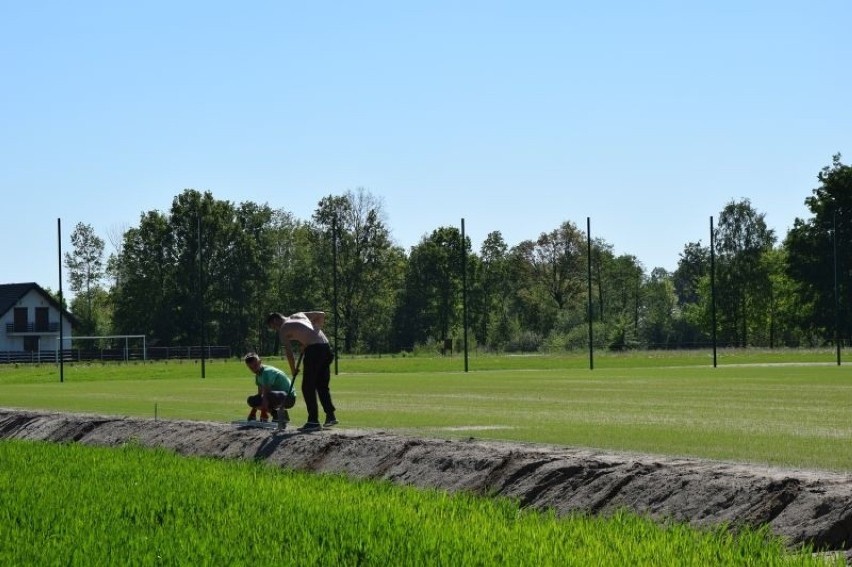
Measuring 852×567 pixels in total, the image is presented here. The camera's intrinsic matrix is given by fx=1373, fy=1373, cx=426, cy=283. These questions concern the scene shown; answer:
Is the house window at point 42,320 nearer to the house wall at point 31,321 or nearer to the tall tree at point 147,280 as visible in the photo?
the house wall at point 31,321

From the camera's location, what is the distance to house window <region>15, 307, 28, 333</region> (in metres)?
109

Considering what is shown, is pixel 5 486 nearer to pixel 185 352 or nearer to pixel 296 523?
pixel 296 523

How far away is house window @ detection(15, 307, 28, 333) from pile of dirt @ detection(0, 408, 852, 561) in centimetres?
9455

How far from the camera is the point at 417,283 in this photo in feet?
410

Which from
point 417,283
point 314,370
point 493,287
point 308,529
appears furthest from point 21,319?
point 308,529

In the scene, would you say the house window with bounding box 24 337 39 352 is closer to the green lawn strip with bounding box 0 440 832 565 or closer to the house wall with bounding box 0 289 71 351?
the house wall with bounding box 0 289 71 351

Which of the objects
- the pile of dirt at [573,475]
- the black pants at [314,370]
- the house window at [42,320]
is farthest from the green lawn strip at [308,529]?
the house window at [42,320]

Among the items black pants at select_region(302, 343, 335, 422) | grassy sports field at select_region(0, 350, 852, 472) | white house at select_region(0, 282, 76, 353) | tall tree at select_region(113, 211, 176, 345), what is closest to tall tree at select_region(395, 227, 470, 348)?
tall tree at select_region(113, 211, 176, 345)

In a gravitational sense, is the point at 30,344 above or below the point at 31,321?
below

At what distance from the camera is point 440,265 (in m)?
125

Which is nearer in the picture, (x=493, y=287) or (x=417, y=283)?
(x=417, y=283)

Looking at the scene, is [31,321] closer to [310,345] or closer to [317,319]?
[310,345]

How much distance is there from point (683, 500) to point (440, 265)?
115 meters

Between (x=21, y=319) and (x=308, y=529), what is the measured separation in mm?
105046
